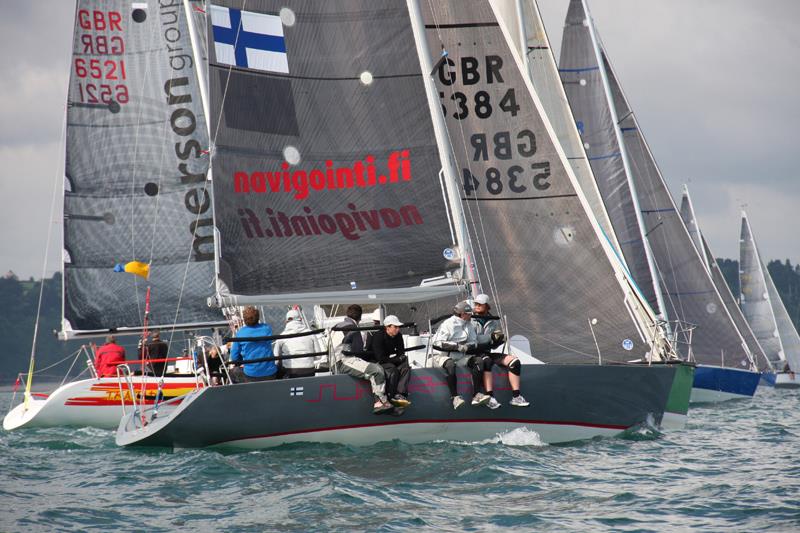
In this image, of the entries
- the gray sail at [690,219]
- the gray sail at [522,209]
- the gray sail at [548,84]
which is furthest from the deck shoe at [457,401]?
the gray sail at [690,219]

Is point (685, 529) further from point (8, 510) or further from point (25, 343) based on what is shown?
point (25, 343)

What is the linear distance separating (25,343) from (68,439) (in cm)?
9689

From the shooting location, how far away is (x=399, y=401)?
10688mm

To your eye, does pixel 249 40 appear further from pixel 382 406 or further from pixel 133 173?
pixel 133 173

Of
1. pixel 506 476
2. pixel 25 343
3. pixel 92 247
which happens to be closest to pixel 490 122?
pixel 506 476

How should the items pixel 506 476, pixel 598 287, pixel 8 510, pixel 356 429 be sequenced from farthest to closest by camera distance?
pixel 598 287
pixel 356 429
pixel 506 476
pixel 8 510

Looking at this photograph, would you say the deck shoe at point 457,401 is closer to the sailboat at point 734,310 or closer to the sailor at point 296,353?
the sailor at point 296,353

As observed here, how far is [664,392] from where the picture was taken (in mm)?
12391

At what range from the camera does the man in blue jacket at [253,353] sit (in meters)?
11.4

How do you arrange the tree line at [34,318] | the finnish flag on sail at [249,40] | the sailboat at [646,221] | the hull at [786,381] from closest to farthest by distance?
the finnish flag on sail at [249,40] → the sailboat at [646,221] → the hull at [786,381] → the tree line at [34,318]

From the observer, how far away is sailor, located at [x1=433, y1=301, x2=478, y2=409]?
1105 cm

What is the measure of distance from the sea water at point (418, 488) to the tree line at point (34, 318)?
93846 mm

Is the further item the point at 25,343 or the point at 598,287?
the point at 25,343

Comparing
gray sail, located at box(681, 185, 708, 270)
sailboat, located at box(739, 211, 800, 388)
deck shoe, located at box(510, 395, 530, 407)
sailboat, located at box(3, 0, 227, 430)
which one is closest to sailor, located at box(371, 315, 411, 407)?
deck shoe, located at box(510, 395, 530, 407)
